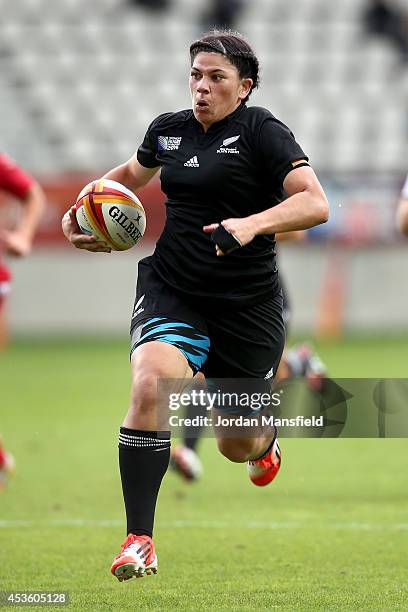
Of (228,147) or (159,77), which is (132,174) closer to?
(228,147)

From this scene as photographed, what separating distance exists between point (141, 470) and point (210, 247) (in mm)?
1086

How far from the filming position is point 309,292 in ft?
64.8

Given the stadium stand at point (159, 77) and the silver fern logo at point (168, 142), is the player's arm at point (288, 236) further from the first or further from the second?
the stadium stand at point (159, 77)

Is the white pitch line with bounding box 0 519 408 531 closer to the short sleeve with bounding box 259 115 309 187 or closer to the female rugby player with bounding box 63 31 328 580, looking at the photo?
the female rugby player with bounding box 63 31 328 580

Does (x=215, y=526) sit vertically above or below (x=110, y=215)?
below

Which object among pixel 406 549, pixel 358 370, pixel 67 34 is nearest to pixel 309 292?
pixel 358 370

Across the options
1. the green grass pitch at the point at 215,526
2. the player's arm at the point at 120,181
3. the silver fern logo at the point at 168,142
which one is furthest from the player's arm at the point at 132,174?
the green grass pitch at the point at 215,526

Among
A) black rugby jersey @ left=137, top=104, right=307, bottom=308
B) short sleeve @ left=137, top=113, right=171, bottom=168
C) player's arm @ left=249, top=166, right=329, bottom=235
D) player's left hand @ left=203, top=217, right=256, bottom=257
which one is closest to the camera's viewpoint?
player's left hand @ left=203, top=217, right=256, bottom=257

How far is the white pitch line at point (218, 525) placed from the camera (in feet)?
21.5

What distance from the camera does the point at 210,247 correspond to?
5375 mm

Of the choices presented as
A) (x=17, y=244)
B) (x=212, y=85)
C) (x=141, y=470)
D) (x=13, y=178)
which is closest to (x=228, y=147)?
(x=212, y=85)

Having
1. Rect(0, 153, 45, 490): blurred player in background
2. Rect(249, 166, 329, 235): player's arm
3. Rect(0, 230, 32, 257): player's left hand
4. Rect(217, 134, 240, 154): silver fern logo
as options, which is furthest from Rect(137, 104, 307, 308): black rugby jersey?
Rect(0, 153, 45, 490): blurred player in background

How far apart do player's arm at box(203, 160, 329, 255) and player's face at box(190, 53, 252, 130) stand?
1.65 ft

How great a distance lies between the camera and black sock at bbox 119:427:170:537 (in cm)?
497
